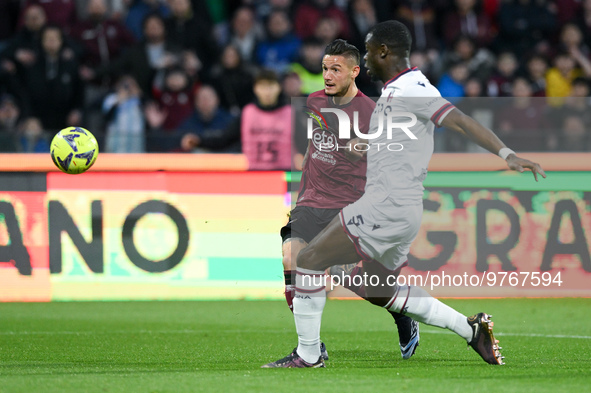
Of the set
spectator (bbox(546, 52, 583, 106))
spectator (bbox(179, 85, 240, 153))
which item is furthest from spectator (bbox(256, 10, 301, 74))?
spectator (bbox(546, 52, 583, 106))

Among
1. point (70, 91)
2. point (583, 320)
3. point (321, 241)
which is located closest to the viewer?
point (321, 241)

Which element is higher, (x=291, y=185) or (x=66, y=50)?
(x=66, y=50)

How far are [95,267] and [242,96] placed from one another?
10.4 feet

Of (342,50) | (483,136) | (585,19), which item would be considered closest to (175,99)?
(342,50)

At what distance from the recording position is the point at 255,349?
6.73 m

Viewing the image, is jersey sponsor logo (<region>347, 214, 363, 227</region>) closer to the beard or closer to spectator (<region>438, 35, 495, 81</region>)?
the beard

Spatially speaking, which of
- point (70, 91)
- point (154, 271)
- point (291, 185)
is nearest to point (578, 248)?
point (291, 185)

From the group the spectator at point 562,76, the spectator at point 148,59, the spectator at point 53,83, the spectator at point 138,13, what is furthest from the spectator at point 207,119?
the spectator at point 562,76

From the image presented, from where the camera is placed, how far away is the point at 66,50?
453 inches

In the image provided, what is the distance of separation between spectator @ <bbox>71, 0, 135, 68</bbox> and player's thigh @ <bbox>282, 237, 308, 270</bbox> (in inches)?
253

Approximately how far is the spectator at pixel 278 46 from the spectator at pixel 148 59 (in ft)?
3.75

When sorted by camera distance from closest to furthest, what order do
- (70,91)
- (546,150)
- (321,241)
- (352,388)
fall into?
(352,388)
(321,241)
(546,150)
(70,91)

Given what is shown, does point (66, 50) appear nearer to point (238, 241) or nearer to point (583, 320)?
point (238, 241)

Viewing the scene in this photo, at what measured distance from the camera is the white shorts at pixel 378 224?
548 cm
